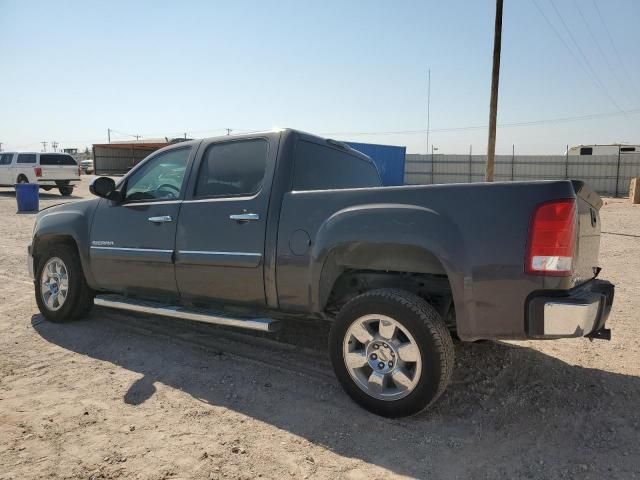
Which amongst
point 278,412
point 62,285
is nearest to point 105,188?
point 62,285

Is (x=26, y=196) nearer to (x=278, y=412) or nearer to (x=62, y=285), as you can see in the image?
(x=62, y=285)

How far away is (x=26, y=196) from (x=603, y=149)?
31.8 m

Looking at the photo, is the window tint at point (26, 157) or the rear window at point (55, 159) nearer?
the rear window at point (55, 159)

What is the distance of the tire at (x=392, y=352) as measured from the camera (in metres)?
3.03

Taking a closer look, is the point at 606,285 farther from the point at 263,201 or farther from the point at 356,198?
the point at 263,201

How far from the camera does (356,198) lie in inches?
131

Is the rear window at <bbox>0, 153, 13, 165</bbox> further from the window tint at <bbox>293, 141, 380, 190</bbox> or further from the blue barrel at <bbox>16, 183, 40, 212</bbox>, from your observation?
the window tint at <bbox>293, 141, 380, 190</bbox>

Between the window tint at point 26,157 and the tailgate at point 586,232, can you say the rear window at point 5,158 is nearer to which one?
the window tint at point 26,157

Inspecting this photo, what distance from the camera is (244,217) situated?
3.79m

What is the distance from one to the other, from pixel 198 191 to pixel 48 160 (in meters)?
21.9

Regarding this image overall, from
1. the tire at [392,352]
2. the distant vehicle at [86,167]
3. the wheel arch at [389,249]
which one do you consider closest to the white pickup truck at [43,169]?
the wheel arch at [389,249]

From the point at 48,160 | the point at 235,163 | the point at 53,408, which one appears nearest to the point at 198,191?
the point at 235,163

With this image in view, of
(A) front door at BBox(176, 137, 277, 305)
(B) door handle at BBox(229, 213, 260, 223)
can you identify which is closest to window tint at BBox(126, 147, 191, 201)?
(A) front door at BBox(176, 137, 277, 305)

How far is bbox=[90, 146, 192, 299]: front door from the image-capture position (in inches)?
170
